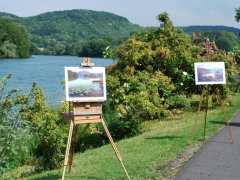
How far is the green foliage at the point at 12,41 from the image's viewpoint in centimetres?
10681

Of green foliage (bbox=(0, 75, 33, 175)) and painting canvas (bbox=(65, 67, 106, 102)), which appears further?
green foliage (bbox=(0, 75, 33, 175))

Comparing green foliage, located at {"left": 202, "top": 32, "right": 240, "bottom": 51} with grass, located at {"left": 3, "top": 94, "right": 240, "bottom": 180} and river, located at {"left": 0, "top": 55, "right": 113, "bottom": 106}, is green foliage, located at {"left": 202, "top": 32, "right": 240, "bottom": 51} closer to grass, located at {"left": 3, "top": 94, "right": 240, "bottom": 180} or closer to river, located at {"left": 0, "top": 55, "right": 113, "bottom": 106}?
river, located at {"left": 0, "top": 55, "right": 113, "bottom": 106}

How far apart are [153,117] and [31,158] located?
239 inches

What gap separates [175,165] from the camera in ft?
32.5

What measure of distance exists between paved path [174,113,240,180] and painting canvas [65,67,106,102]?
5.91ft

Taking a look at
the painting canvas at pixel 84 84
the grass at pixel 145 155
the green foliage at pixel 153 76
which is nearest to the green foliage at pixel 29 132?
the grass at pixel 145 155

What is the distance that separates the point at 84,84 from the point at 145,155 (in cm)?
283

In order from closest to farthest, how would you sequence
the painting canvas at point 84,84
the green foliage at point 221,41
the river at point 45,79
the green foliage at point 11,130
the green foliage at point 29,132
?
the painting canvas at point 84,84 < the green foliage at point 11,130 < the green foliage at point 29,132 < the river at point 45,79 < the green foliage at point 221,41

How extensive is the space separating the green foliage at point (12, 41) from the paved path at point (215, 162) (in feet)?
309

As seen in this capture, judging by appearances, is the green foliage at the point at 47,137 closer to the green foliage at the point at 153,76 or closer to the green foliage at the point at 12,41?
the green foliage at the point at 153,76

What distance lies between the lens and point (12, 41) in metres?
110

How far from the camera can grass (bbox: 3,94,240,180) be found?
9.20 metres

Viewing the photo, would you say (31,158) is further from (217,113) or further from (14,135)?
(217,113)

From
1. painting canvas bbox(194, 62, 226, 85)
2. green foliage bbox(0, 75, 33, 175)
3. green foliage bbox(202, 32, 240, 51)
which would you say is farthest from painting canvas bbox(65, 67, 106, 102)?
green foliage bbox(202, 32, 240, 51)
